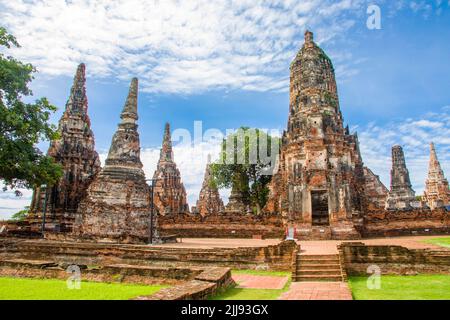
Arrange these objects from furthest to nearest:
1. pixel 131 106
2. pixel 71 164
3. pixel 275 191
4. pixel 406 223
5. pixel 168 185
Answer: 1. pixel 168 185
2. pixel 275 191
3. pixel 71 164
4. pixel 406 223
5. pixel 131 106

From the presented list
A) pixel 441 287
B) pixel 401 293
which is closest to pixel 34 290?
pixel 401 293

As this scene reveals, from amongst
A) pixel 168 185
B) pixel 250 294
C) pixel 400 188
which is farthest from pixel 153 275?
pixel 168 185

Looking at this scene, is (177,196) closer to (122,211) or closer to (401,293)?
(122,211)

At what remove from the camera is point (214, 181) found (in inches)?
1588

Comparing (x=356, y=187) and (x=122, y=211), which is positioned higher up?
(x=356, y=187)

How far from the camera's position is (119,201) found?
17.0 meters

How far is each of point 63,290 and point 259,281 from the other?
189 inches

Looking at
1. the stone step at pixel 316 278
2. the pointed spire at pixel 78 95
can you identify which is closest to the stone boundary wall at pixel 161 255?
the stone step at pixel 316 278

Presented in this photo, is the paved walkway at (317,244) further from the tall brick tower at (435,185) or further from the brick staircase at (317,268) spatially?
the tall brick tower at (435,185)

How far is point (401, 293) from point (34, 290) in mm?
8023

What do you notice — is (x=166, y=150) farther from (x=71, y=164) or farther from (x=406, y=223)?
(x=406, y=223)

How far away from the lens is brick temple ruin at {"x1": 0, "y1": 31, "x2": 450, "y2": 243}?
56.1 feet

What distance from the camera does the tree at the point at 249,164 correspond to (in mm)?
38062

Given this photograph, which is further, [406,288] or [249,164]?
[249,164]
